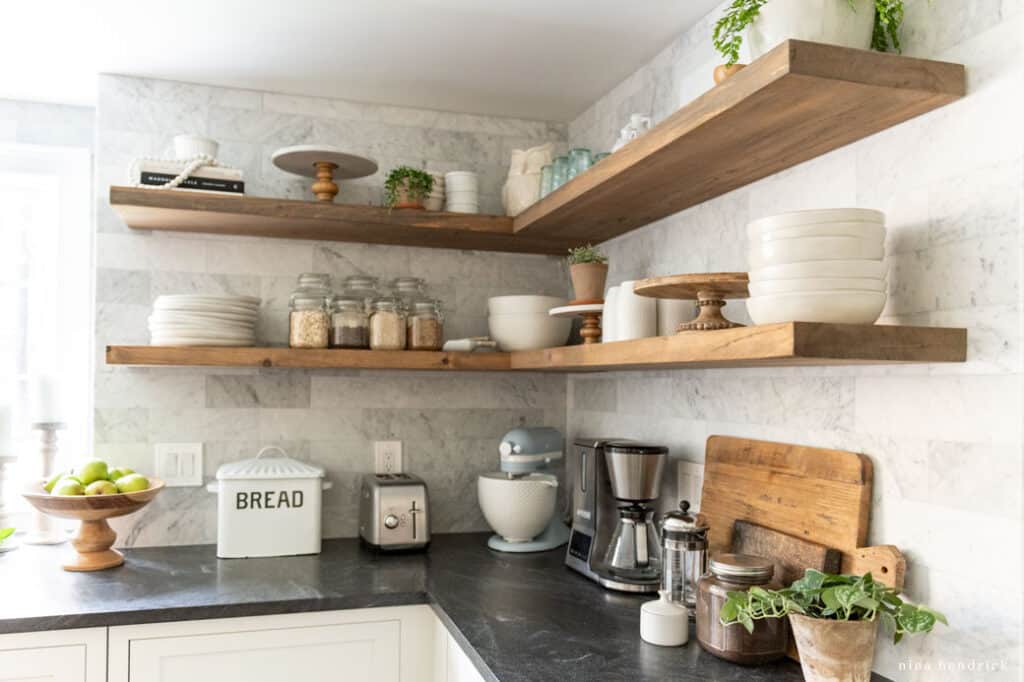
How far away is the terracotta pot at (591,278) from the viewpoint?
2.17 m

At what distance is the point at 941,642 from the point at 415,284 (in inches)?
69.7

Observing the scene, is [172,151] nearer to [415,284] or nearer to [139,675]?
[415,284]

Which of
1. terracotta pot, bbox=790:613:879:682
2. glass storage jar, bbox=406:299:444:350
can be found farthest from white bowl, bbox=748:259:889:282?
glass storage jar, bbox=406:299:444:350

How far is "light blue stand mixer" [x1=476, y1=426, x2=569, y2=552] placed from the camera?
241 centimetres

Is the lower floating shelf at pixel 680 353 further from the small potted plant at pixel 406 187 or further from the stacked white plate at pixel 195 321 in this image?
the small potted plant at pixel 406 187

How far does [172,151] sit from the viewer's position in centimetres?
251

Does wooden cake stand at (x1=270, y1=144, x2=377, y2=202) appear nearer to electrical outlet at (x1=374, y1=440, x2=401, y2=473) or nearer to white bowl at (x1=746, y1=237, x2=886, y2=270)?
electrical outlet at (x1=374, y1=440, x2=401, y2=473)

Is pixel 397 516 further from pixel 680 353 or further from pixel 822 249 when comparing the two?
pixel 822 249

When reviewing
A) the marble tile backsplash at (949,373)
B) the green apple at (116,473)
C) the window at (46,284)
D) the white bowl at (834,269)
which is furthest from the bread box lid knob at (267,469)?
the white bowl at (834,269)

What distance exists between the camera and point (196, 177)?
231 cm

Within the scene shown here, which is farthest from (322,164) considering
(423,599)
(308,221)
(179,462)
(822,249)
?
(822,249)

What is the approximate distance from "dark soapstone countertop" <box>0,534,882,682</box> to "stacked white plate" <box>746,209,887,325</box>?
656mm

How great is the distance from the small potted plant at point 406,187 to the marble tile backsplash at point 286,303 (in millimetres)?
234

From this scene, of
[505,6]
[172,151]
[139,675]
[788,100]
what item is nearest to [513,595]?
[139,675]
